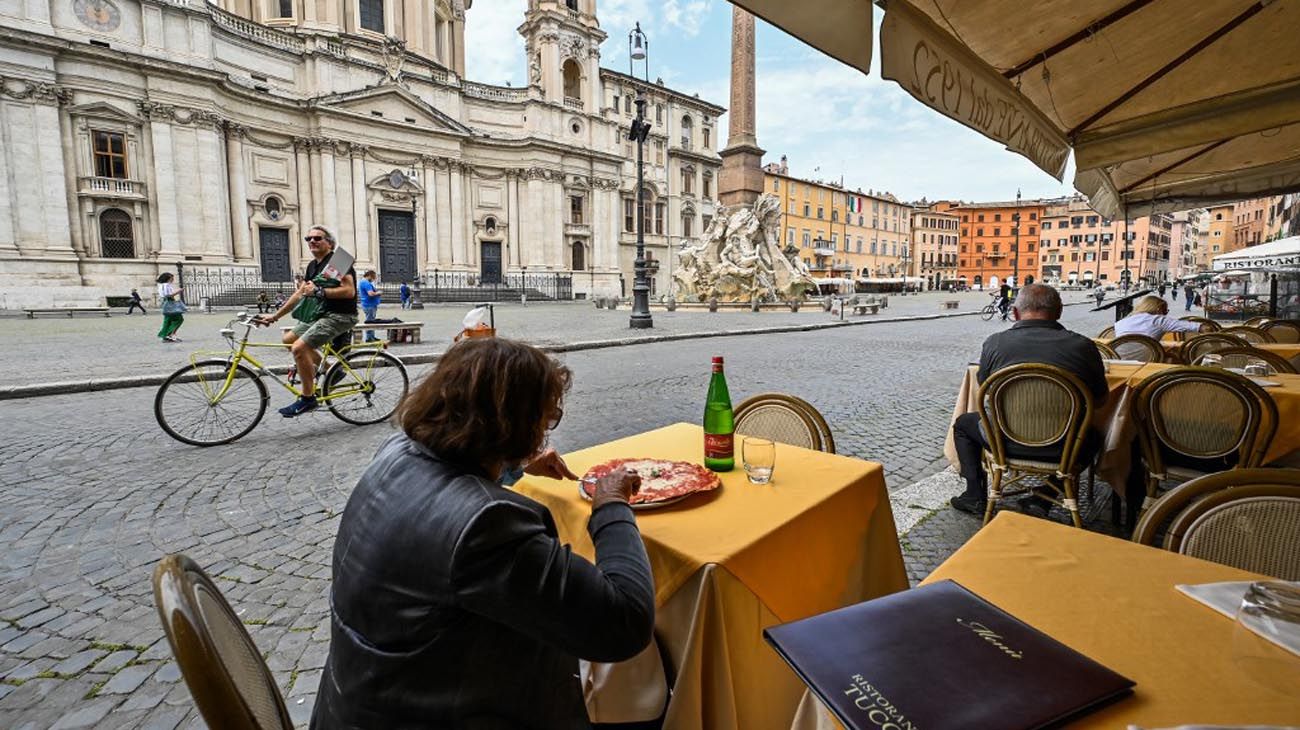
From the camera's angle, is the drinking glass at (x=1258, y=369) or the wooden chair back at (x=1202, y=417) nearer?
the wooden chair back at (x=1202, y=417)

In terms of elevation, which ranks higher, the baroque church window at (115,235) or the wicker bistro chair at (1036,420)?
the baroque church window at (115,235)

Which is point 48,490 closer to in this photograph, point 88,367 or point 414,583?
point 414,583

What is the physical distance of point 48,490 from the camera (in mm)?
3936

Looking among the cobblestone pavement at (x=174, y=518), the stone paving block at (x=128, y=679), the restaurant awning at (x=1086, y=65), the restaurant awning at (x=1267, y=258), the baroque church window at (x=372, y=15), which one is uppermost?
the baroque church window at (x=372, y=15)

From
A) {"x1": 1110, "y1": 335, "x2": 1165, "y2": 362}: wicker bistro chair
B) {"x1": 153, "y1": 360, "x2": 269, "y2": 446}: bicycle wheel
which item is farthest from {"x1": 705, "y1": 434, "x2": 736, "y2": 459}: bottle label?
{"x1": 1110, "y1": 335, "x2": 1165, "y2": 362}: wicker bistro chair

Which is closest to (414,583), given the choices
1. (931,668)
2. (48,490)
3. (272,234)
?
(931,668)

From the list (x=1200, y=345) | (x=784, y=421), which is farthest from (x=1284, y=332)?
(x=784, y=421)

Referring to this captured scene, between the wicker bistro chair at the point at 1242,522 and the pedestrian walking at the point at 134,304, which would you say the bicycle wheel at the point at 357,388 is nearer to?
the wicker bistro chair at the point at 1242,522

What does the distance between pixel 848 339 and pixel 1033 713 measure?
14.1 m

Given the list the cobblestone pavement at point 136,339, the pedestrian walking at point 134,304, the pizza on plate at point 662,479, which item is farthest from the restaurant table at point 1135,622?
the pedestrian walking at point 134,304

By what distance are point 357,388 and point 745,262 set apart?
865 inches

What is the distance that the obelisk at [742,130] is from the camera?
21.8m

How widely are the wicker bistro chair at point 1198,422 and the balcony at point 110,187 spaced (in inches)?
Result: 1293

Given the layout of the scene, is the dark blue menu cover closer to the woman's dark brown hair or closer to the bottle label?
the woman's dark brown hair
